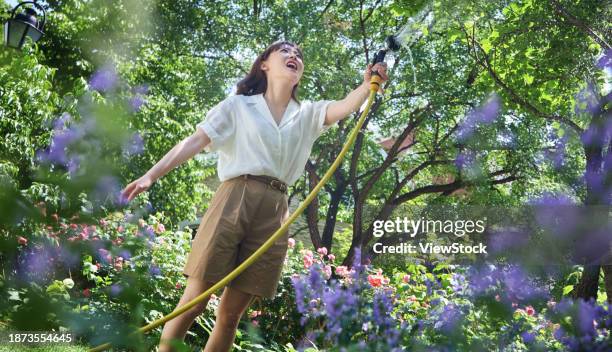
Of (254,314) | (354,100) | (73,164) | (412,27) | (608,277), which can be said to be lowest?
(73,164)

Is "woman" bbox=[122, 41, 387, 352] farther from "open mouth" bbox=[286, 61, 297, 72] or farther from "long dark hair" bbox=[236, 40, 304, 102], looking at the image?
"long dark hair" bbox=[236, 40, 304, 102]

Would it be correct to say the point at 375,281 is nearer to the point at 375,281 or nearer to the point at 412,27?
the point at 375,281

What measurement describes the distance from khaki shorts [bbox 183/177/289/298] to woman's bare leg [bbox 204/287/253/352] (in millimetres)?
34

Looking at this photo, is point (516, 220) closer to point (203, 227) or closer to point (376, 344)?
point (203, 227)

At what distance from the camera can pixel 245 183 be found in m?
1.99

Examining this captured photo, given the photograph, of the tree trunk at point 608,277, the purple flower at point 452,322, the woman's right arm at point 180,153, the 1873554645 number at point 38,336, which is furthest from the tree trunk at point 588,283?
the 1873554645 number at point 38,336

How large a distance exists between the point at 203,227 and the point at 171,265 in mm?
1665

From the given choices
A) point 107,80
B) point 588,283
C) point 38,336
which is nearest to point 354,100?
point 38,336

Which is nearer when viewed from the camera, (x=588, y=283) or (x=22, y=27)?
(x=22, y=27)

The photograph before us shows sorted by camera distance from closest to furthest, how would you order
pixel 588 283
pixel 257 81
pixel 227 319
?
pixel 227 319
pixel 257 81
pixel 588 283

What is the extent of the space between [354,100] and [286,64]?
0.29 m

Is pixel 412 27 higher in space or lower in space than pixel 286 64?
higher

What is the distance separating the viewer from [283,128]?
2.10m

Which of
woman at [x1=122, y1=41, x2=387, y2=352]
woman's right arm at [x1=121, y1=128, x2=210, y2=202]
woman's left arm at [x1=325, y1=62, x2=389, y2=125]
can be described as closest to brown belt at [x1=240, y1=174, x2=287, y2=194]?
woman at [x1=122, y1=41, x2=387, y2=352]
